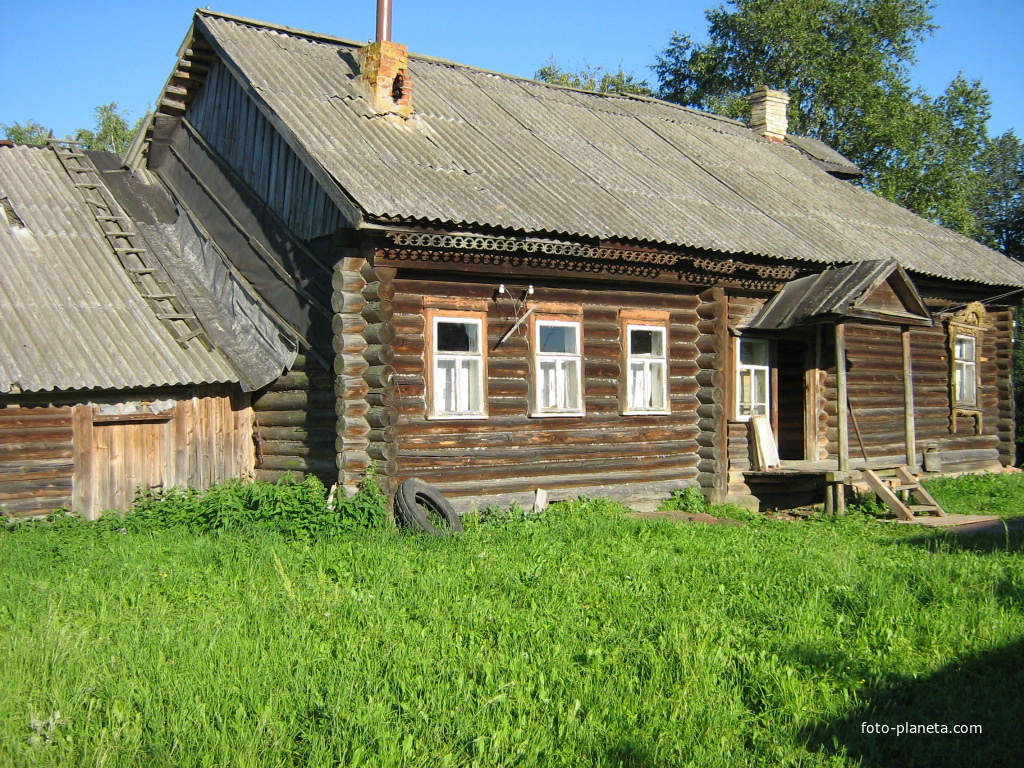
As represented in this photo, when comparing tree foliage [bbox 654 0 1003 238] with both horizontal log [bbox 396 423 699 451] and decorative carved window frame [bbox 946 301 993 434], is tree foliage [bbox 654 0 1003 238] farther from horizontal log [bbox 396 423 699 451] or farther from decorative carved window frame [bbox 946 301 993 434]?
horizontal log [bbox 396 423 699 451]

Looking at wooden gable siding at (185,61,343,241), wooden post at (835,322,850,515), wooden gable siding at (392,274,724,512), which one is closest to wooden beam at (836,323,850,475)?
wooden post at (835,322,850,515)

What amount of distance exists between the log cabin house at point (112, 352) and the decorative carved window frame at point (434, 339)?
194 cm

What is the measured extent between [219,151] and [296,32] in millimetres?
2209

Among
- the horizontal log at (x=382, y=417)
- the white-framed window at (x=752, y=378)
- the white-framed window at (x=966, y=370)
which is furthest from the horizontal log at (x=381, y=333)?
the white-framed window at (x=966, y=370)

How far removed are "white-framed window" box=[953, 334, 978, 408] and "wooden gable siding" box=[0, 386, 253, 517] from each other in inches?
509

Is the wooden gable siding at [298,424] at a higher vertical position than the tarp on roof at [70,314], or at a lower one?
lower

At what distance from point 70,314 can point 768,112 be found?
1556 cm

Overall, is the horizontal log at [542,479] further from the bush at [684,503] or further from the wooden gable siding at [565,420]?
the bush at [684,503]

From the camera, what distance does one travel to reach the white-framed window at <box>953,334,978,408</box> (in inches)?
736

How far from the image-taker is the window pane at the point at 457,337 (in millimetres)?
11547

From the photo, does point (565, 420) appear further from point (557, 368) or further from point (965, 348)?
point (965, 348)

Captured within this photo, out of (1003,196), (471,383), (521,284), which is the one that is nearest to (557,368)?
(521,284)

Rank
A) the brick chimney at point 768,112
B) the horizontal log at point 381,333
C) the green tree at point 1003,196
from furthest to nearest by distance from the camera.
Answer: the green tree at point 1003,196, the brick chimney at point 768,112, the horizontal log at point 381,333

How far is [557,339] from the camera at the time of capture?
41.1 ft
